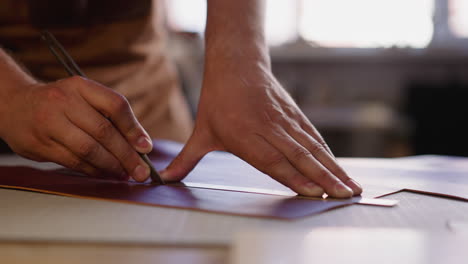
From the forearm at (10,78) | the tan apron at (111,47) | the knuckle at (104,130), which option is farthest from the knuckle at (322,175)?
the tan apron at (111,47)

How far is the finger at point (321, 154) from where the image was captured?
719mm

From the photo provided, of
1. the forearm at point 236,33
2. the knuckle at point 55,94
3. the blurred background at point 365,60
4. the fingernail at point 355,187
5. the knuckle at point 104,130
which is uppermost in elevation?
the forearm at point 236,33

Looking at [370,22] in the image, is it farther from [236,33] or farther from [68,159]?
[68,159]

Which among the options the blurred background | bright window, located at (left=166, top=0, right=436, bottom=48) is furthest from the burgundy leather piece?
bright window, located at (left=166, top=0, right=436, bottom=48)

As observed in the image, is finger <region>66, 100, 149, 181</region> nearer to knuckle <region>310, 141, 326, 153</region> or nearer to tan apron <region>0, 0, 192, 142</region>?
knuckle <region>310, 141, 326, 153</region>

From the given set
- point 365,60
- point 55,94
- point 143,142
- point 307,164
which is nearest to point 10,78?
point 55,94

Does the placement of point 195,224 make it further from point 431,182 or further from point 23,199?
point 431,182

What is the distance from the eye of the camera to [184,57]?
398 cm

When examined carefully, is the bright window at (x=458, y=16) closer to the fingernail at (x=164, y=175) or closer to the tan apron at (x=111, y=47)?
the tan apron at (x=111, y=47)

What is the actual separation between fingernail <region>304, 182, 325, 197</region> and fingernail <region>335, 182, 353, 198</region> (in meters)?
0.02

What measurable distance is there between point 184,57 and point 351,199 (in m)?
3.42

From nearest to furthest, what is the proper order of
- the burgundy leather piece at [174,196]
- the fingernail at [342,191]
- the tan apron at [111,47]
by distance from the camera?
the burgundy leather piece at [174,196]
the fingernail at [342,191]
the tan apron at [111,47]

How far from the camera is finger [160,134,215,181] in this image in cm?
77

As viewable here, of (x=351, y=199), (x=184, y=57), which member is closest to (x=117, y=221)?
(x=351, y=199)
